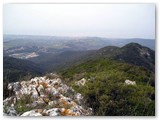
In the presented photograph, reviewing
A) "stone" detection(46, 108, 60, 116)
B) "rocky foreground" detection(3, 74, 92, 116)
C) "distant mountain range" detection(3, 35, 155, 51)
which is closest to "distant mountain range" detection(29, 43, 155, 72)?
"distant mountain range" detection(3, 35, 155, 51)

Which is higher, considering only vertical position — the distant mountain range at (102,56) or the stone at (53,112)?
the distant mountain range at (102,56)

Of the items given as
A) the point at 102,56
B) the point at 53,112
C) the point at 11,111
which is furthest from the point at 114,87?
the point at 11,111

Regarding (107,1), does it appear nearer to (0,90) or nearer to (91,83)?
(91,83)

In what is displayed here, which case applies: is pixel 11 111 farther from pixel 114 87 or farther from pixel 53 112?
pixel 114 87

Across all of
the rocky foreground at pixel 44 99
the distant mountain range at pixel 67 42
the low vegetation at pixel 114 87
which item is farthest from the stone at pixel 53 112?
the distant mountain range at pixel 67 42

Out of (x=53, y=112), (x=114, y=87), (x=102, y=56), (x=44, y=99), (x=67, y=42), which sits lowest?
(x=53, y=112)

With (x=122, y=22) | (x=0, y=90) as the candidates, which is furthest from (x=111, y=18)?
(x=0, y=90)

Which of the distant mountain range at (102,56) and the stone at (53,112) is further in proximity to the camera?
the distant mountain range at (102,56)

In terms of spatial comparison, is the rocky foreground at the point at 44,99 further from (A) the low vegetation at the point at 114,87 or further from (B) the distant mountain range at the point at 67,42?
(B) the distant mountain range at the point at 67,42
